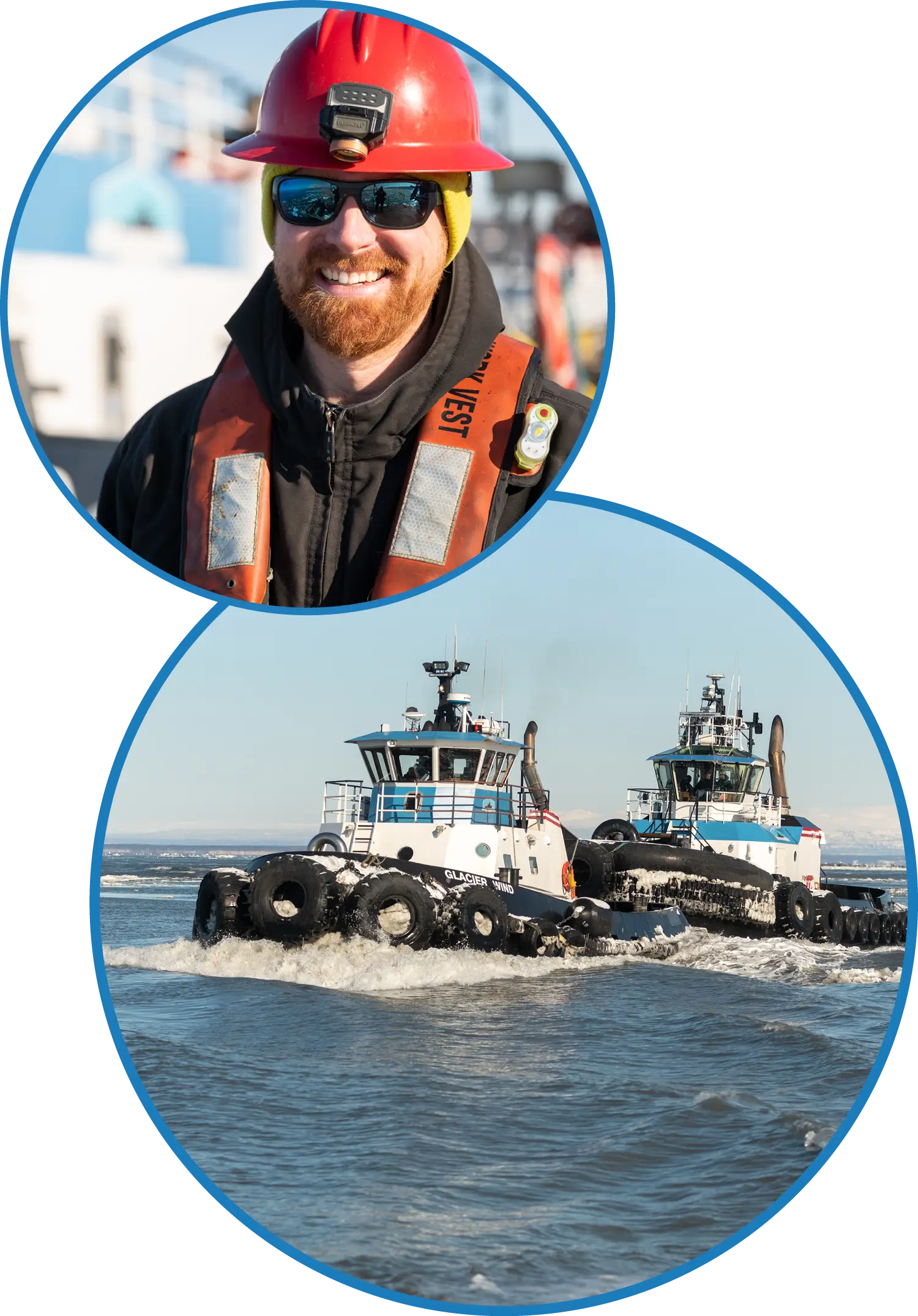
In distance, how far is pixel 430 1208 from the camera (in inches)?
240

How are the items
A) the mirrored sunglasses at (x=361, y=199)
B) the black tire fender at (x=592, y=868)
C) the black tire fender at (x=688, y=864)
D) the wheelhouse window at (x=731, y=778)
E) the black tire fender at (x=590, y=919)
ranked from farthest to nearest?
the wheelhouse window at (x=731, y=778), the black tire fender at (x=592, y=868), the black tire fender at (x=688, y=864), the black tire fender at (x=590, y=919), the mirrored sunglasses at (x=361, y=199)

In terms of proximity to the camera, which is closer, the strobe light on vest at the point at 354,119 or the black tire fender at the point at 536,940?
the strobe light on vest at the point at 354,119

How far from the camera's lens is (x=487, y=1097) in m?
7.78

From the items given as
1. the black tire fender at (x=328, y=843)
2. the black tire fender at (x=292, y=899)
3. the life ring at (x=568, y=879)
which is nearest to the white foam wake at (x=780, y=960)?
the life ring at (x=568, y=879)

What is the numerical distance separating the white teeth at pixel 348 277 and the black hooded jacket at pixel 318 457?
288 millimetres

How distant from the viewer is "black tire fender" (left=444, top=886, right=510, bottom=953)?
12711mm

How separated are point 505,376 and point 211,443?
3.34 ft

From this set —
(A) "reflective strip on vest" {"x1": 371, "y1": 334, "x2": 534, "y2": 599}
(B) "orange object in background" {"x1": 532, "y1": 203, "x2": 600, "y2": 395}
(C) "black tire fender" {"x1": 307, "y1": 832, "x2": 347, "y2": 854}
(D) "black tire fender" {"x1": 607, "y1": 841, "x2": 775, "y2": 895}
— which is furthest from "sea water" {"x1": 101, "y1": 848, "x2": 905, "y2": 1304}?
(D) "black tire fender" {"x1": 607, "y1": 841, "x2": 775, "y2": 895}

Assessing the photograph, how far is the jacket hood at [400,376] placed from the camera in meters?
4.48

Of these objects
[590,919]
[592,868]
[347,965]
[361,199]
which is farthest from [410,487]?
[592,868]

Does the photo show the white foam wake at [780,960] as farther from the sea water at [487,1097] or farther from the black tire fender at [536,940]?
the black tire fender at [536,940]

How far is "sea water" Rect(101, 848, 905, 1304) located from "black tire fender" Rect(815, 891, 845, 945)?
138 inches

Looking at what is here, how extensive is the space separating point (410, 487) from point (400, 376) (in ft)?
1.22

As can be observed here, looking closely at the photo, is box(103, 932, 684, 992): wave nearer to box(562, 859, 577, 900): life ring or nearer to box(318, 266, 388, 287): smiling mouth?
box(562, 859, 577, 900): life ring
